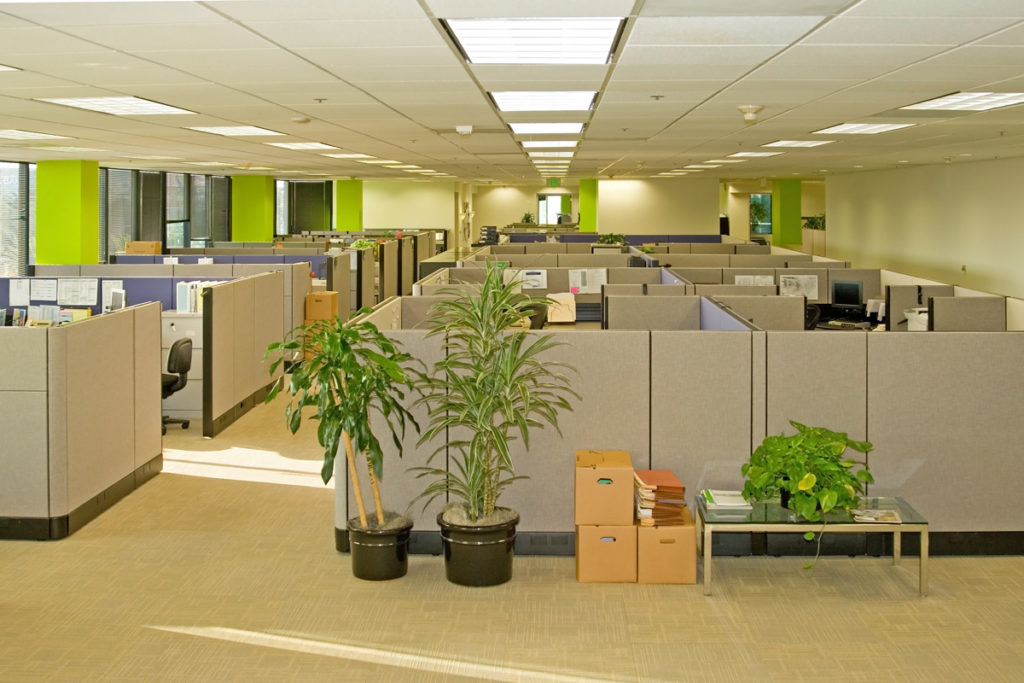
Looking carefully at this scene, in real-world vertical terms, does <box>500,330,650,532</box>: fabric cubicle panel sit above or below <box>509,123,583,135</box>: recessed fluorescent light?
below

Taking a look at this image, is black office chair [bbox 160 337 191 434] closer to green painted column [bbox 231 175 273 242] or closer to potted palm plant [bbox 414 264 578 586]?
potted palm plant [bbox 414 264 578 586]

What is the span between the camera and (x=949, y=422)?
5.08m

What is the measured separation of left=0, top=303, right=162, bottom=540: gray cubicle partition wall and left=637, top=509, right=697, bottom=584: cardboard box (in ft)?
9.99

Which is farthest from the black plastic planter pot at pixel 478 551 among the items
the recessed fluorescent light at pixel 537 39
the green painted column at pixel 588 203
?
the green painted column at pixel 588 203

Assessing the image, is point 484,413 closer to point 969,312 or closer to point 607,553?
point 607,553

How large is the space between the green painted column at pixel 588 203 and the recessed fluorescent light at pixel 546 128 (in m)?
13.9

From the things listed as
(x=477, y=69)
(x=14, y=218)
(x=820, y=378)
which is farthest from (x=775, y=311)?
(x=14, y=218)

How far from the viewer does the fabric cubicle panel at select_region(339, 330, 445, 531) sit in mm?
5113

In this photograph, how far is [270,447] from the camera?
7.72 m

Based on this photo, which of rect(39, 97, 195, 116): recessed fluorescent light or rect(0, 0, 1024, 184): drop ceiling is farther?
rect(39, 97, 195, 116): recessed fluorescent light

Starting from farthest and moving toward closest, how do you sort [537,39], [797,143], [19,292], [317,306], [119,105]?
[317,306] < [797,143] < [19,292] < [119,105] < [537,39]

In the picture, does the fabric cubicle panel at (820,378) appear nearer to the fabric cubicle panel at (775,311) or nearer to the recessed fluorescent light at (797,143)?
the fabric cubicle panel at (775,311)

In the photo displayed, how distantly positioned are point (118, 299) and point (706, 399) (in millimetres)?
5763

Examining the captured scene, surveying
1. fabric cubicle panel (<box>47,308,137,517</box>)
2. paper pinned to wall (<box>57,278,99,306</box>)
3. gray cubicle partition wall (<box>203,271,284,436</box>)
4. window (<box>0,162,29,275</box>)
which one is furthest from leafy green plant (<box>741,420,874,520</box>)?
window (<box>0,162,29,275</box>)
